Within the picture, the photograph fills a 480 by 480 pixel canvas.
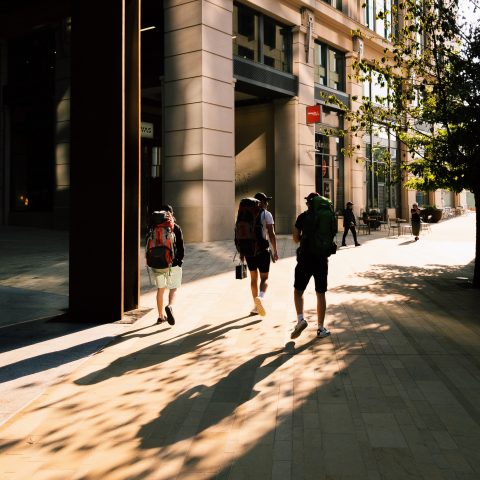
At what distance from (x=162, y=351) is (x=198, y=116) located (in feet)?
48.4

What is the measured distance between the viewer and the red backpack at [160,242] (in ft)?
24.9

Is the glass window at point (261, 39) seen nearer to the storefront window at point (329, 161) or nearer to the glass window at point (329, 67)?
the glass window at point (329, 67)

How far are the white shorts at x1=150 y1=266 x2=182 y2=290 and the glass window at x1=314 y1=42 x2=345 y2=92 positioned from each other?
21.4 metres

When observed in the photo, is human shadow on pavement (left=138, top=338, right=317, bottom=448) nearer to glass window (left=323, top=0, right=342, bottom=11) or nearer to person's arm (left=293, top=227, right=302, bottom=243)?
person's arm (left=293, top=227, right=302, bottom=243)

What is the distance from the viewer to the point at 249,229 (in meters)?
8.08

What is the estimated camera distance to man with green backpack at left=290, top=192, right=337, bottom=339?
266 inches

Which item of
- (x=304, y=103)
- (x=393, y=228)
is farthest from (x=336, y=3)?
(x=393, y=228)

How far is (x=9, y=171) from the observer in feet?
84.9

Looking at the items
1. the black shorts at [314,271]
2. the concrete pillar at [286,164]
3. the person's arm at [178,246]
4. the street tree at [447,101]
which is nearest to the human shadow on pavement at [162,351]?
the person's arm at [178,246]

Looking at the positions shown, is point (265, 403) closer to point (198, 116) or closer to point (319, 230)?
point (319, 230)

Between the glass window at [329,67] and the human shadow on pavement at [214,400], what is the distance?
23.6 meters

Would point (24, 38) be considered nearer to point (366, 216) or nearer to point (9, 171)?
point (9, 171)

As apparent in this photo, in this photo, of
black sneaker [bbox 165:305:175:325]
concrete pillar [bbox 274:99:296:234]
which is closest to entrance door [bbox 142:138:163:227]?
concrete pillar [bbox 274:99:296:234]

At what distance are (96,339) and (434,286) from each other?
7.19 m
